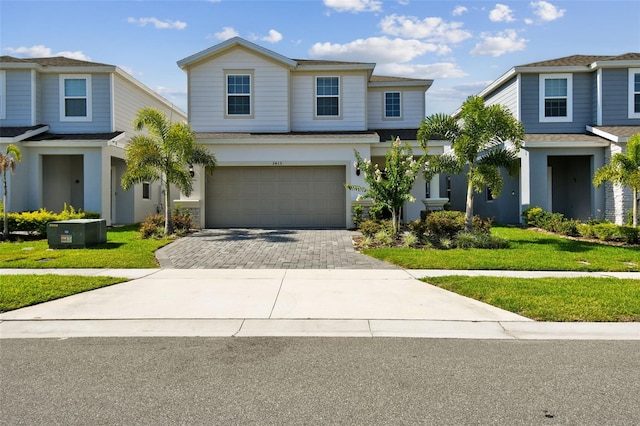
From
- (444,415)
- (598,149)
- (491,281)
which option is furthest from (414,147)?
(444,415)

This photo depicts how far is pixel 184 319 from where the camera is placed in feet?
22.2

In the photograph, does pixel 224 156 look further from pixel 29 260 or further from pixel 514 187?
pixel 514 187

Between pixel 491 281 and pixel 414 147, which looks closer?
pixel 491 281

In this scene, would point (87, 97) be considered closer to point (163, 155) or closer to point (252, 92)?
point (163, 155)

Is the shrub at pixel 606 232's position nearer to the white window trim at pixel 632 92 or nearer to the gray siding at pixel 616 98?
the gray siding at pixel 616 98

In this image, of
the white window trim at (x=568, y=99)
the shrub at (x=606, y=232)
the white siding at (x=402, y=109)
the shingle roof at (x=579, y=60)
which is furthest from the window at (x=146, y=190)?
the shrub at (x=606, y=232)

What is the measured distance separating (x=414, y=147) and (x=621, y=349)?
1466cm

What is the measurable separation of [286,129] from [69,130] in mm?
9567

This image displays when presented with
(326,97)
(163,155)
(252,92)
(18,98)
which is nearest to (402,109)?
(326,97)

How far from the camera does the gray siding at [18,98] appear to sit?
65.7ft

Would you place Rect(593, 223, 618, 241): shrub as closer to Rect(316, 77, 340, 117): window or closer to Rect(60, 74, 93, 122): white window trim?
Rect(316, 77, 340, 117): window

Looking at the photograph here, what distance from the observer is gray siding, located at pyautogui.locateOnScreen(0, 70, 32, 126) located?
20.0 metres

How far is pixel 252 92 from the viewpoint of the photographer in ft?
65.7

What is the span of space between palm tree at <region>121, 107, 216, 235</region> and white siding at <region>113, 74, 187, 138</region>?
4.97 metres
